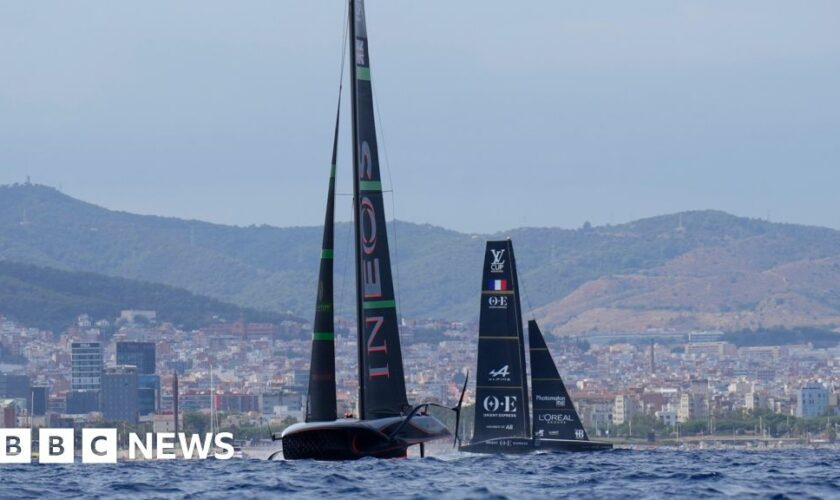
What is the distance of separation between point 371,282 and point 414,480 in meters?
8.86

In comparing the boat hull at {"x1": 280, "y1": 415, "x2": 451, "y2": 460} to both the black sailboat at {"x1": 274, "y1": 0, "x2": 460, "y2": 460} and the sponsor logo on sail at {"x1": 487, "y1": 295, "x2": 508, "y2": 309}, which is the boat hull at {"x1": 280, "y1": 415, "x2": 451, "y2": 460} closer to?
the black sailboat at {"x1": 274, "y1": 0, "x2": 460, "y2": 460}

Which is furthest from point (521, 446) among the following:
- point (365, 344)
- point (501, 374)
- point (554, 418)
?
point (365, 344)

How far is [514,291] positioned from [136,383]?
133044mm

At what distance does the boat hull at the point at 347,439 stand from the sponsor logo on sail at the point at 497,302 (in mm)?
15046

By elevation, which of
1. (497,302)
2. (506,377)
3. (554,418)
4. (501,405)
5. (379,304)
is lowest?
(554,418)

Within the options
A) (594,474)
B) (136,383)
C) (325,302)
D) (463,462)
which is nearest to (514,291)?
(463,462)

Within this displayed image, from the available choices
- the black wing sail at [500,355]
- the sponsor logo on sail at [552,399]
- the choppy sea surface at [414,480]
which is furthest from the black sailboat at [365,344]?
the sponsor logo on sail at [552,399]

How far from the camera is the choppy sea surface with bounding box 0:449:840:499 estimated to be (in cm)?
3116

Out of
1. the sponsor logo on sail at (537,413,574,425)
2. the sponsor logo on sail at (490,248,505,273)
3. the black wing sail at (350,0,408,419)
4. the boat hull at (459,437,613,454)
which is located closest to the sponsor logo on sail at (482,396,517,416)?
the boat hull at (459,437,613,454)

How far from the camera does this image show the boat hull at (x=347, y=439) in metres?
40.6

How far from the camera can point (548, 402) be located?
58.3 meters

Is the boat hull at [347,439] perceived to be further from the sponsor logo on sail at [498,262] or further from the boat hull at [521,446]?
the sponsor logo on sail at [498,262]

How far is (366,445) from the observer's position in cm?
4084

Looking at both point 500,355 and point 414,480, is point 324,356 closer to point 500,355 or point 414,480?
point 414,480
